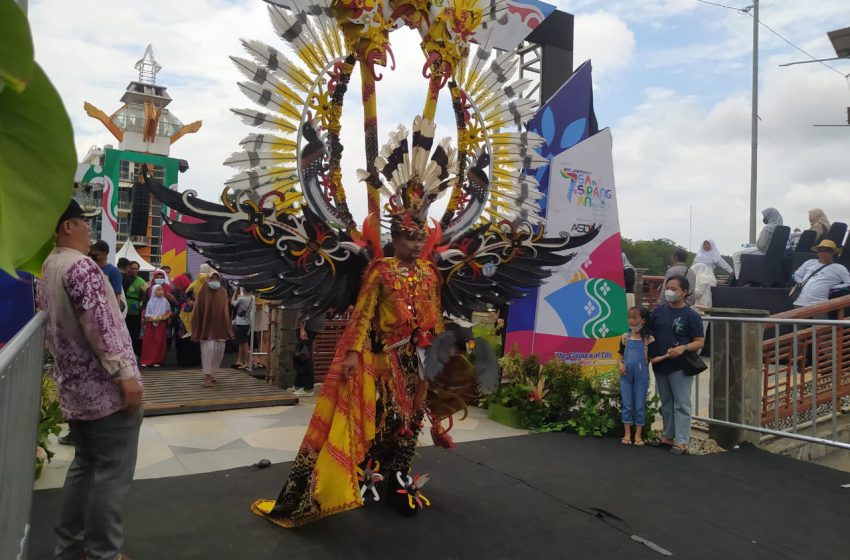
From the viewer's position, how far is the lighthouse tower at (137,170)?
11.3m

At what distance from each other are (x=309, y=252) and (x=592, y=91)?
4.60 meters

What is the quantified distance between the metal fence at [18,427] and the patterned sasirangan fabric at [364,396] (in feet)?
4.09

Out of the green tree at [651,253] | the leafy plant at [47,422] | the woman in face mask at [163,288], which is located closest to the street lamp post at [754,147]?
the woman in face mask at [163,288]

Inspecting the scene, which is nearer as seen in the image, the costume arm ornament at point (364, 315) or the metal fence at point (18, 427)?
the metal fence at point (18, 427)

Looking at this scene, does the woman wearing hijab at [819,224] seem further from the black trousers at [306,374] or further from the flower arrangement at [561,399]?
the black trousers at [306,374]

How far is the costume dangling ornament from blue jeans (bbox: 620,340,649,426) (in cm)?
223

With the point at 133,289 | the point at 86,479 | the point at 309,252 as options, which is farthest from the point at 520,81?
the point at 133,289

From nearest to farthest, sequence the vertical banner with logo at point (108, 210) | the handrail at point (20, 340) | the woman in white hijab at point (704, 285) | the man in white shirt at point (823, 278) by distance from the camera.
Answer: the handrail at point (20, 340) → the man in white shirt at point (823, 278) → the woman in white hijab at point (704, 285) → the vertical banner with logo at point (108, 210)

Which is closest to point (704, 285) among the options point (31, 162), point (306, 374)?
point (306, 374)

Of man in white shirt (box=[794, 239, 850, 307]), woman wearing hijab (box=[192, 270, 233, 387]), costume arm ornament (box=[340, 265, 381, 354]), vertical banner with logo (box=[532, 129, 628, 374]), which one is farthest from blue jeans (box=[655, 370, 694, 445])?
woman wearing hijab (box=[192, 270, 233, 387])

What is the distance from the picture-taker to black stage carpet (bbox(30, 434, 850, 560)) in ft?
9.89

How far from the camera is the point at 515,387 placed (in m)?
5.83

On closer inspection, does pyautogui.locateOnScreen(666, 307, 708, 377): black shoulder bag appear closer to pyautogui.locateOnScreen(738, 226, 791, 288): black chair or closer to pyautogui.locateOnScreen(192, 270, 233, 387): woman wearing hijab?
pyautogui.locateOnScreen(192, 270, 233, 387): woman wearing hijab

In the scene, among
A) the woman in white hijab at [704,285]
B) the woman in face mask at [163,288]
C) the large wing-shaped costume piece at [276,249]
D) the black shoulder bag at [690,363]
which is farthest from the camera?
the woman in white hijab at [704,285]
